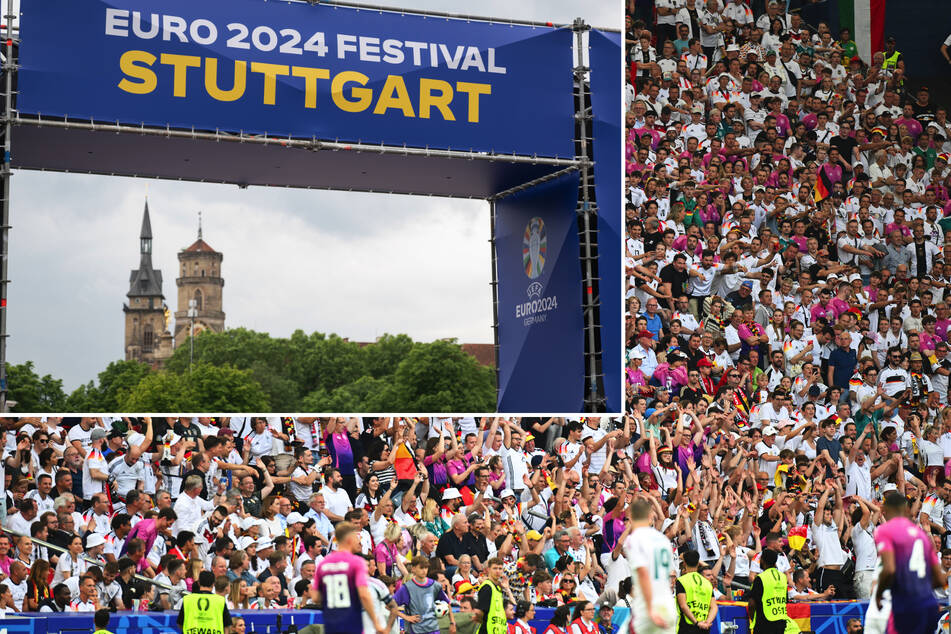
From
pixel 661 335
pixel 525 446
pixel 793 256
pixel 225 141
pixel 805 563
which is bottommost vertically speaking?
pixel 805 563

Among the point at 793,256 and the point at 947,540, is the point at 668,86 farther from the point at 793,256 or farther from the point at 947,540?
the point at 947,540

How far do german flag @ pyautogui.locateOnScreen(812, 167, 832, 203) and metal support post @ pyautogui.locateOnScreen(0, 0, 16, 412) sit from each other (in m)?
12.2

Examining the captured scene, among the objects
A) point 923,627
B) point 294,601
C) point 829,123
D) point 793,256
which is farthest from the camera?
point 829,123

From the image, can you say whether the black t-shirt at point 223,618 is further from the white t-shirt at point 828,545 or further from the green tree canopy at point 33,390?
the green tree canopy at point 33,390

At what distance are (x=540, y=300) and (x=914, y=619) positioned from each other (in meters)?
11.5

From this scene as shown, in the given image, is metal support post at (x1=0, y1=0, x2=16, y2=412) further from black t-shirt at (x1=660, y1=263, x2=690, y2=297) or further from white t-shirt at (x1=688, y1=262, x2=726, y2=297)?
white t-shirt at (x1=688, y1=262, x2=726, y2=297)

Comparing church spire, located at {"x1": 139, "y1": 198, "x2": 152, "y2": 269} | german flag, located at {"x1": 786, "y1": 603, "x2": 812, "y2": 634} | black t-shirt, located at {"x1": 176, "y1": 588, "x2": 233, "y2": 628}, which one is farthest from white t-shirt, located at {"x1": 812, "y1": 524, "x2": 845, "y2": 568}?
church spire, located at {"x1": 139, "y1": 198, "x2": 152, "y2": 269}

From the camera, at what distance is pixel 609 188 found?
1808cm

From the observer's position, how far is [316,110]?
56.7 ft

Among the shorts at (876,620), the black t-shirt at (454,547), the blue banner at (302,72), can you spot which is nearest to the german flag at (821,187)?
the blue banner at (302,72)

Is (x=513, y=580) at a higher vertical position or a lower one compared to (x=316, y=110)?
lower

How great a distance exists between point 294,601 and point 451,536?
1955 mm

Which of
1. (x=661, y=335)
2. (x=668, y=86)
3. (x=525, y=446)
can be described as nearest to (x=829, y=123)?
(x=668, y=86)

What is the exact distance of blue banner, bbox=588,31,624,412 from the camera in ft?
58.0
